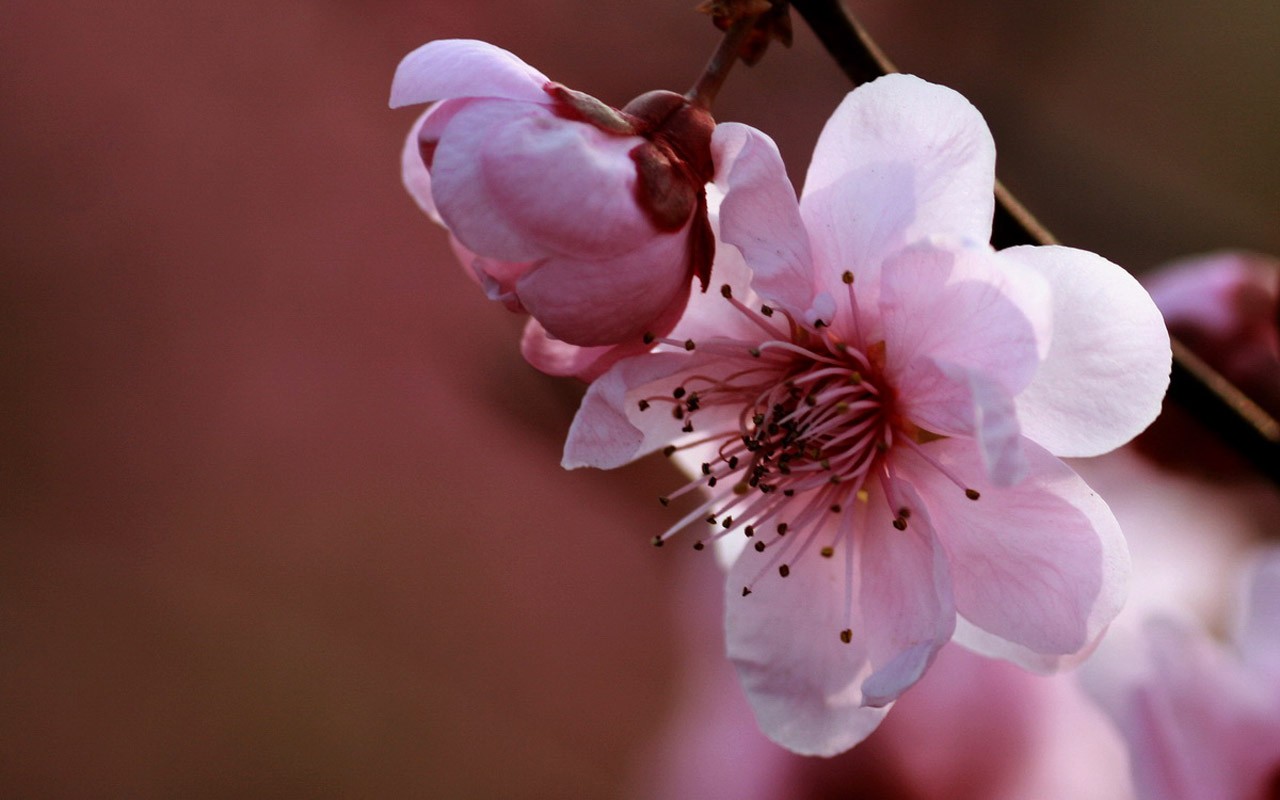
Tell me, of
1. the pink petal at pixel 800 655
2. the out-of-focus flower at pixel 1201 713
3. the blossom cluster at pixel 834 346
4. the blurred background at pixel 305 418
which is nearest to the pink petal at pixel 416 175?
the blossom cluster at pixel 834 346

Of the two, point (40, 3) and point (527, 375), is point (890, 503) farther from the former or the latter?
point (40, 3)

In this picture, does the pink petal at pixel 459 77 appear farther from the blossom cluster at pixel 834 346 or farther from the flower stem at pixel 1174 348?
the flower stem at pixel 1174 348

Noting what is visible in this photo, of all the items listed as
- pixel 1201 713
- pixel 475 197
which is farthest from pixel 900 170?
Result: pixel 1201 713

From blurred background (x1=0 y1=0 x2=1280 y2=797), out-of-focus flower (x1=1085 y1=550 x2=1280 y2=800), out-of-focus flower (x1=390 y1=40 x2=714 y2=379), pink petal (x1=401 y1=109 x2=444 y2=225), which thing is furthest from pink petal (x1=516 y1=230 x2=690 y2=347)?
blurred background (x1=0 y1=0 x2=1280 y2=797)

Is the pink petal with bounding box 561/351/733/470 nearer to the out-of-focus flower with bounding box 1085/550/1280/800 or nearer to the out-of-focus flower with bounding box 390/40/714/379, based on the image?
the out-of-focus flower with bounding box 390/40/714/379

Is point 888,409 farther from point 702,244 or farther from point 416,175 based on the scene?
point 416,175

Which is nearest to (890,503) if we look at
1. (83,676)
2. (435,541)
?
(435,541)
